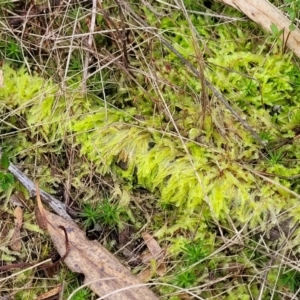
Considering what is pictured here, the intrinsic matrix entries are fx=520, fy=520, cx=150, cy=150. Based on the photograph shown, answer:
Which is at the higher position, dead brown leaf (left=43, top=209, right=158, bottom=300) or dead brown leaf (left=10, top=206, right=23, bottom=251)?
dead brown leaf (left=43, top=209, right=158, bottom=300)

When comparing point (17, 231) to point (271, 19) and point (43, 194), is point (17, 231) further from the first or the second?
point (271, 19)

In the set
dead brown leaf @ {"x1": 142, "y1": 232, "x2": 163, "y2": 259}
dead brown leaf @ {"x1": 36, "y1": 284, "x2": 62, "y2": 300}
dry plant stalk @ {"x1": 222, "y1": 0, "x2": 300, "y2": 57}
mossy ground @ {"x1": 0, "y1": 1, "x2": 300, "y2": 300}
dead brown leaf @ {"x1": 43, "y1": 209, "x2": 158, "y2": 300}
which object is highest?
dry plant stalk @ {"x1": 222, "y1": 0, "x2": 300, "y2": 57}

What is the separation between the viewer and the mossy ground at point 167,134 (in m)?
2.15

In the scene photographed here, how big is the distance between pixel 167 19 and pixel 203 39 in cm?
20

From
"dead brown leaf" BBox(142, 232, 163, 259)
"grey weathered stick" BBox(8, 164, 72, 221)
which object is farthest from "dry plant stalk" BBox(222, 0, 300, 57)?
"grey weathered stick" BBox(8, 164, 72, 221)

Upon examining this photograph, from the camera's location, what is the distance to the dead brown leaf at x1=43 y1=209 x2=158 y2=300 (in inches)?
83.6

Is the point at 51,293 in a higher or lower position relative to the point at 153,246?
lower

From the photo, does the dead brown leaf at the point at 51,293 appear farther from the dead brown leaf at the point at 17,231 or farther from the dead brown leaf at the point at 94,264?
the dead brown leaf at the point at 17,231

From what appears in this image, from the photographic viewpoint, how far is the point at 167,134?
2.28 metres

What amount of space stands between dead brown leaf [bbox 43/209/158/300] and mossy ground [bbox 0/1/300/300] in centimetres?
7

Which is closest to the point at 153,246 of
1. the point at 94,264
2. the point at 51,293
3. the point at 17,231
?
the point at 94,264

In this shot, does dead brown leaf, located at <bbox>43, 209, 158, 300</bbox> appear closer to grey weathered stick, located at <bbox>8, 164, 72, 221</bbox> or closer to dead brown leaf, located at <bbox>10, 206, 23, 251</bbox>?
grey weathered stick, located at <bbox>8, 164, 72, 221</bbox>

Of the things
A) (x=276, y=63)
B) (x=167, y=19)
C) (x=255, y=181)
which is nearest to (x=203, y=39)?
(x=167, y=19)

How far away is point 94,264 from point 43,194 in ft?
1.27
